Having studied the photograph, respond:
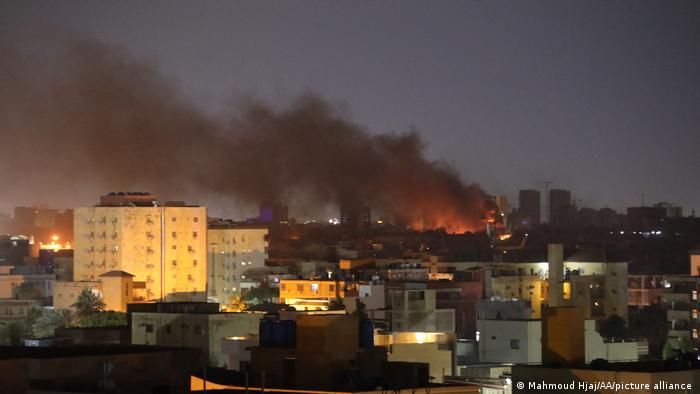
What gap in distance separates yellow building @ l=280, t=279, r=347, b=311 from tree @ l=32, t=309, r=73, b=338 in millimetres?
7001

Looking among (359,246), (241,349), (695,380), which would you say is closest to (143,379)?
(695,380)

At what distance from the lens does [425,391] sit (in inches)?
753

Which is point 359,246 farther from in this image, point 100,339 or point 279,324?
point 279,324

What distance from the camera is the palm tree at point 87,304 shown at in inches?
2411

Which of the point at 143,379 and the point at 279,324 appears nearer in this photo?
the point at 143,379

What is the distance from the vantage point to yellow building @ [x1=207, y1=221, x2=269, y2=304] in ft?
287

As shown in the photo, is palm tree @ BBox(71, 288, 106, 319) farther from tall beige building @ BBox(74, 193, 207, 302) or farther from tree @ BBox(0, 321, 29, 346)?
tall beige building @ BBox(74, 193, 207, 302)

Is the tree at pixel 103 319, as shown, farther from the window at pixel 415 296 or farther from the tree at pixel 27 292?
the tree at pixel 27 292

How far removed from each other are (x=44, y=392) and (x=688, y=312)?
50776 millimetres

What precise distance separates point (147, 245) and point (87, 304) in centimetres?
1144

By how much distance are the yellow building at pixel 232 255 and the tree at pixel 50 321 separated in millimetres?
20648

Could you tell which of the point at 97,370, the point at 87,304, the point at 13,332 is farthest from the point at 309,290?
the point at 97,370

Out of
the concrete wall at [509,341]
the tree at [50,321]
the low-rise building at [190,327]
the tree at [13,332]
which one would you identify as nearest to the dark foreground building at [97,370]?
the low-rise building at [190,327]

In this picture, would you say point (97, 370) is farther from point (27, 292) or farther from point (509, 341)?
point (27, 292)
